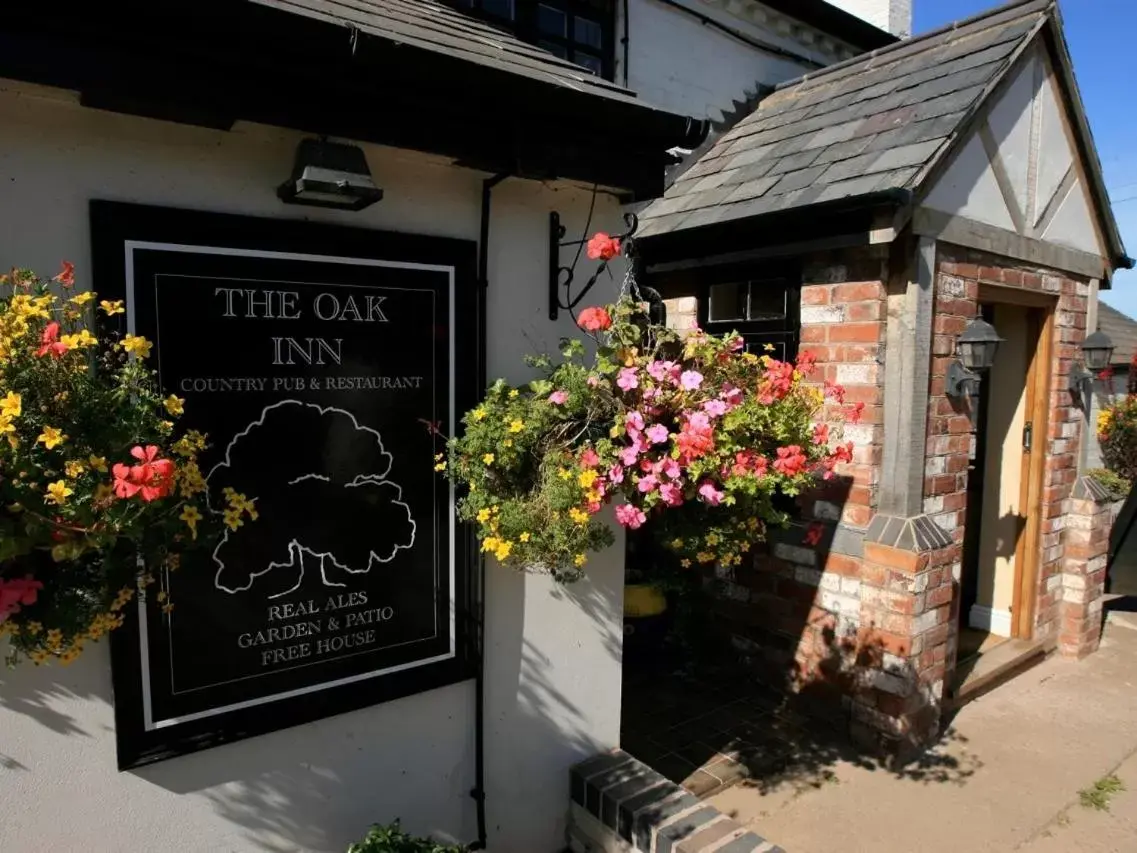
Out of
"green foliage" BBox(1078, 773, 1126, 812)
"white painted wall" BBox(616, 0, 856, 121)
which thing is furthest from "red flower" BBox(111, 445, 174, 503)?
"white painted wall" BBox(616, 0, 856, 121)

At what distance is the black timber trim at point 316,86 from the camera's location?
205 centimetres

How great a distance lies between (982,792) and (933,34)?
5.10 meters

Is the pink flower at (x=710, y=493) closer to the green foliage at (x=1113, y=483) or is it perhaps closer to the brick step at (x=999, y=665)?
the brick step at (x=999, y=665)

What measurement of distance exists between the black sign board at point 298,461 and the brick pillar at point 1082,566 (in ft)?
17.5

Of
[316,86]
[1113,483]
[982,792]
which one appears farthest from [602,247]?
[1113,483]

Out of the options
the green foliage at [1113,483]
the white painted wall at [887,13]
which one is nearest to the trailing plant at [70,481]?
the white painted wall at [887,13]

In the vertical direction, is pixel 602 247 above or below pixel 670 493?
above

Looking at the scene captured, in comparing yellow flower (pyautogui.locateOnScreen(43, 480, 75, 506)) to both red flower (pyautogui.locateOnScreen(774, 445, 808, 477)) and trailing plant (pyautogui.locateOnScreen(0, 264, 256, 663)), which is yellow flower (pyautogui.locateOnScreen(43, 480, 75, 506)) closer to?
trailing plant (pyautogui.locateOnScreen(0, 264, 256, 663))

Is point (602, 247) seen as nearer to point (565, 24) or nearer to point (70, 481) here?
point (70, 481)

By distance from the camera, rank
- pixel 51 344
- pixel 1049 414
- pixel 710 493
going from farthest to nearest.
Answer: pixel 1049 414 < pixel 710 493 < pixel 51 344

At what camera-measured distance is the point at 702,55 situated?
7434 mm

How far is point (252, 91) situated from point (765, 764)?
419cm

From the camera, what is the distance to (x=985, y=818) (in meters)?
4.02

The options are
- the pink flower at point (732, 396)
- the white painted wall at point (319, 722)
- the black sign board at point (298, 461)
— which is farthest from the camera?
the pink flower at point (732, 396)
